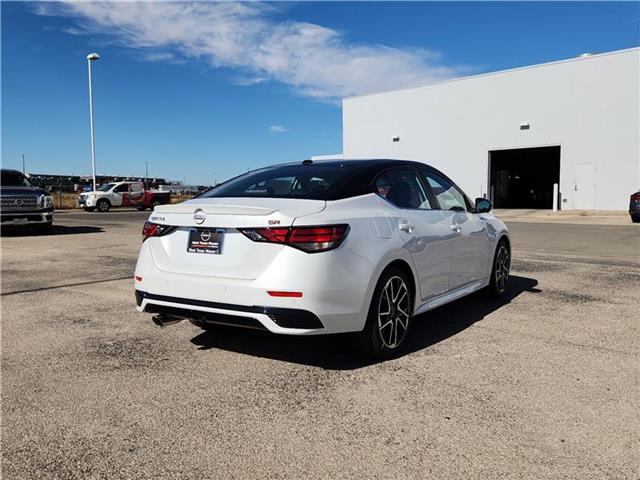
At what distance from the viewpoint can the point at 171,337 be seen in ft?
15.9

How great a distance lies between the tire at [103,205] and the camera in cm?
3212

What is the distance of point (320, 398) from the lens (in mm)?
3471

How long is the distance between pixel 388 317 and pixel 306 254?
99cm

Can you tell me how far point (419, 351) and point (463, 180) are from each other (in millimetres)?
31517

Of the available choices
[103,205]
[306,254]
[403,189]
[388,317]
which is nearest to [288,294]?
[306,254]

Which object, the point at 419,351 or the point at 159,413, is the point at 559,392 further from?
the point at 159,413

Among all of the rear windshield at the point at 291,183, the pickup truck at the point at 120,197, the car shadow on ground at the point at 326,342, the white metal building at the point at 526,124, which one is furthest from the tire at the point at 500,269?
the pickup truck at the point at 120,197

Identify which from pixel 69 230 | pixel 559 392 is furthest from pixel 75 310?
pixel 69 230

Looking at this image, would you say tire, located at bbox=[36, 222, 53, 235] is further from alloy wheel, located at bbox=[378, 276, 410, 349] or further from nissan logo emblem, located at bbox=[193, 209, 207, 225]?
alloy wheel, located at bbox=[378, 276, 410, 349]

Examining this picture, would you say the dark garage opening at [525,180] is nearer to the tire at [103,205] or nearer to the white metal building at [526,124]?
the white metal building at [526,124]

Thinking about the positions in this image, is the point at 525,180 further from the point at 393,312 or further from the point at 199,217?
the point at 199,217

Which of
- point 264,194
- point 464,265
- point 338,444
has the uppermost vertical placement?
point 264,194

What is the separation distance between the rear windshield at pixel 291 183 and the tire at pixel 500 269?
2.60 m

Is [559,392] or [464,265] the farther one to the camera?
[464,265]
